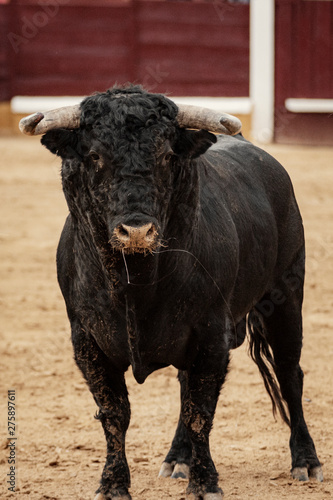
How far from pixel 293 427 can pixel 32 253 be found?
14.6 ft

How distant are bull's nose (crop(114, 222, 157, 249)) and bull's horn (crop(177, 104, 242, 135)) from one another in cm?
45

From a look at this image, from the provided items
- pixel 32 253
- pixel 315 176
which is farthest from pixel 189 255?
pixel 315 176

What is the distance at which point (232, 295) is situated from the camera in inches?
129

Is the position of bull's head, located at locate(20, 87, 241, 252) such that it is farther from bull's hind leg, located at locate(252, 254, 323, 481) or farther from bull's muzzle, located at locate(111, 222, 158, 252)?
bull's hind leg, located at locate(252, 254, 323, 481)

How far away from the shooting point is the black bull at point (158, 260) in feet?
8.57

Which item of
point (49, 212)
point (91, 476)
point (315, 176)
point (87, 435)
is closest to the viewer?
point (91, 476)

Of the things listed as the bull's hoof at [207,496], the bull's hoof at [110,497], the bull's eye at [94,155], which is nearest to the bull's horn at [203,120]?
the bull's eye at [94,155]

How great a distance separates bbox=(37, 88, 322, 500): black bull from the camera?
8.57 feet

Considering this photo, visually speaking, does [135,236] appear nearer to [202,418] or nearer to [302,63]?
[202,418]

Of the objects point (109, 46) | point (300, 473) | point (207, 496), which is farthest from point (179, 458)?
point (109, 46)

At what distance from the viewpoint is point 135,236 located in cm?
246

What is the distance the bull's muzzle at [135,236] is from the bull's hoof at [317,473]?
5.21 ft

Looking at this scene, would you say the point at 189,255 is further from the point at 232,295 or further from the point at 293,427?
the point at 293,427

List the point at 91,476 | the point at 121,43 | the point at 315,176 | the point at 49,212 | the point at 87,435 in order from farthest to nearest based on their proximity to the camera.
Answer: the point at 121,43 < the point at 315,176 < the point at 49,212 < the point at 87,435 < the point at 91,476
